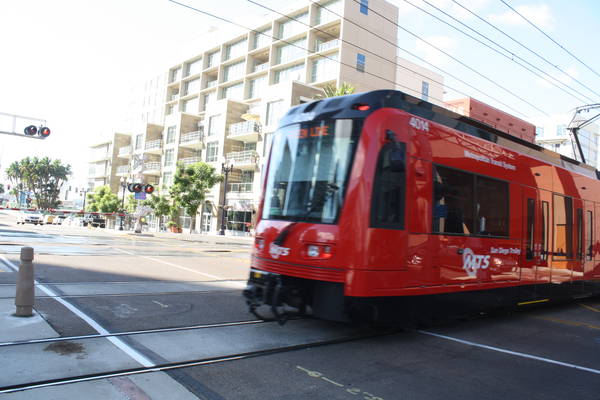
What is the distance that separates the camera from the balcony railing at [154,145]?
206ft

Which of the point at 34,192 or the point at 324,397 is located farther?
the point at 34,192

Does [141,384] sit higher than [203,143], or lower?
lower

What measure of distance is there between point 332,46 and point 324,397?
4433 centimetres

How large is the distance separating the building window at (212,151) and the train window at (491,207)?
149 feet

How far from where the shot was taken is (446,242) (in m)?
6.59

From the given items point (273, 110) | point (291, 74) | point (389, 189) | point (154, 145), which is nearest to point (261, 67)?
point (291, 74)

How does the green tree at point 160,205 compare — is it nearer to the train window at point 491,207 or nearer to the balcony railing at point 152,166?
the balcony railing at point 152,166

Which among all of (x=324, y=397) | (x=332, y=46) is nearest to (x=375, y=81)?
(x=332, y=46)

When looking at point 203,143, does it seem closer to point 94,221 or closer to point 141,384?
point 94,221

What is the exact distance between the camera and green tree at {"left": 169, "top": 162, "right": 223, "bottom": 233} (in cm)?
4341

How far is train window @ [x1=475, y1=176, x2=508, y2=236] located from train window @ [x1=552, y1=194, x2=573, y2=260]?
7.55ft

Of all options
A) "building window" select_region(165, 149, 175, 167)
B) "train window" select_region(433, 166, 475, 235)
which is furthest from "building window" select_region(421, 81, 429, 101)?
"train window" select_region(433, 166, 475, 235)

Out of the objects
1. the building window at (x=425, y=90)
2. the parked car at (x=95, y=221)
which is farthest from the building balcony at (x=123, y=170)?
the building window at (x=425, y=90)

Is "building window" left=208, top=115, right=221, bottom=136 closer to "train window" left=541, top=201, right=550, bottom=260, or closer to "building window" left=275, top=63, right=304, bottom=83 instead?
"building window" left=275, top=63, right=304, bottom=83
